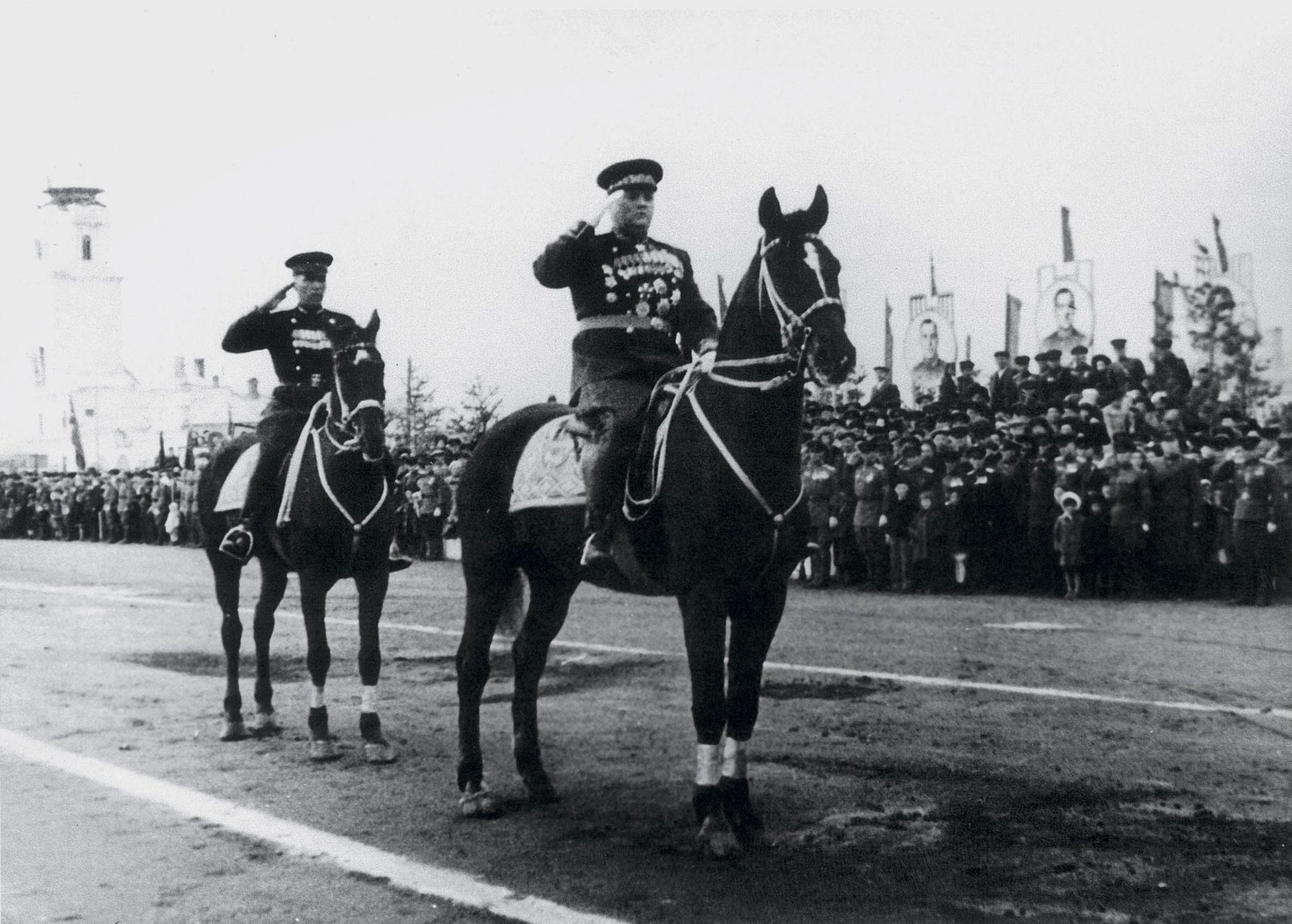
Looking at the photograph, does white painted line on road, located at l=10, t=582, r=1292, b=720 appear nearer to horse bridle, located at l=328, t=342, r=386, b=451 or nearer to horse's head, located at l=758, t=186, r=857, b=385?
horse bridle, located at l=328, t=342, r=386, b=451

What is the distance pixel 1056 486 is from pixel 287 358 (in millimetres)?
9633

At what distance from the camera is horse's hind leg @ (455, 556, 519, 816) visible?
636 cm

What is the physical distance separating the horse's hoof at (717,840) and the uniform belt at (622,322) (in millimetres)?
2060

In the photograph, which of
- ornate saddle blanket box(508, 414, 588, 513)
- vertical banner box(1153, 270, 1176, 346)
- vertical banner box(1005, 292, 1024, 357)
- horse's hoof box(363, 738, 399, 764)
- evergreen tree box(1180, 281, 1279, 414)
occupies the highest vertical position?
vertical banner box(1005, 292, 1024, 357)

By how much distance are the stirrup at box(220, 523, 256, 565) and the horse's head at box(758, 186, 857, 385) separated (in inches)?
152

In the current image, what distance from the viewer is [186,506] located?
79.1 ft

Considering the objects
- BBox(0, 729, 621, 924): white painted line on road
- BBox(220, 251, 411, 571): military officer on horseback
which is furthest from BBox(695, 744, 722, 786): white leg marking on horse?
BBox(220, 251, 411, 571): military officer on horseback

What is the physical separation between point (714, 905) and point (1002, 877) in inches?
41.2

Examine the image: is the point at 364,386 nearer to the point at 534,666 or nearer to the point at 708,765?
the point at 534,666

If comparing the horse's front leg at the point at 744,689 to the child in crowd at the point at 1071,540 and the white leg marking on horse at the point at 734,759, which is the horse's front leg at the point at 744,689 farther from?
the child in crowd at the point at 1071,540

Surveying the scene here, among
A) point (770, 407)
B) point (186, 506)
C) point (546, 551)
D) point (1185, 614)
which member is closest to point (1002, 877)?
point (770, 407)

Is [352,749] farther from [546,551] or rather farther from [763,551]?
[763,551]

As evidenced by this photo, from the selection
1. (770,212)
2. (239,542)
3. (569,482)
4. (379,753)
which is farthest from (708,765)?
(239,542)

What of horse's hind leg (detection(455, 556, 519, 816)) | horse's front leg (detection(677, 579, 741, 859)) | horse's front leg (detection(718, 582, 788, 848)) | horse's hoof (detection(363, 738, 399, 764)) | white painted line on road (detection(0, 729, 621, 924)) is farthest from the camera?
horse's hoof (detection(363, 738, 399, 764))
